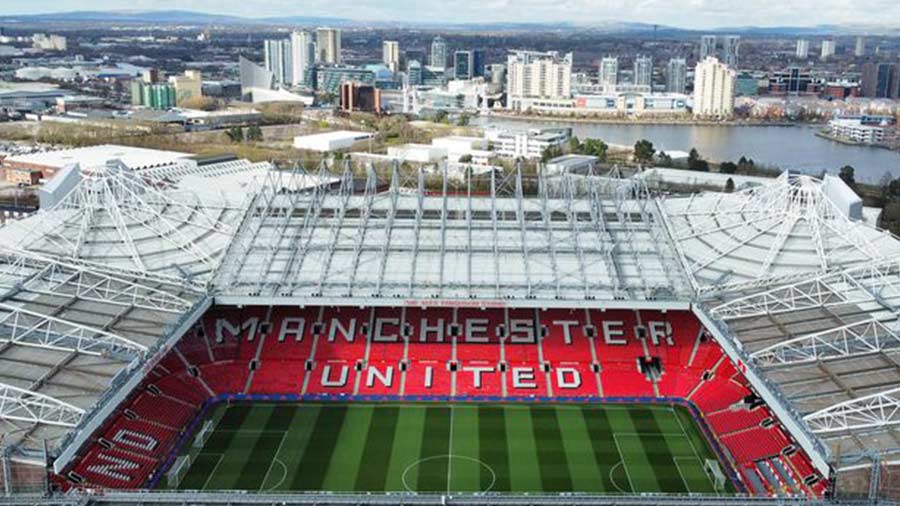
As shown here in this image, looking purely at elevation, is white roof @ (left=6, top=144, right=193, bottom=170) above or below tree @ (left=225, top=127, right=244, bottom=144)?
above

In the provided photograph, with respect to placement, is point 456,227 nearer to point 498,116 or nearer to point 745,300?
point 745,300

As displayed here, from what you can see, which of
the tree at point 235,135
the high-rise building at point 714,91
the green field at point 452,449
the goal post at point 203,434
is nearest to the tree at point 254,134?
the tree at point 235,135

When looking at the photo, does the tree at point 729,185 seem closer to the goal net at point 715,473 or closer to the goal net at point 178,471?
the goal net at point 715,473

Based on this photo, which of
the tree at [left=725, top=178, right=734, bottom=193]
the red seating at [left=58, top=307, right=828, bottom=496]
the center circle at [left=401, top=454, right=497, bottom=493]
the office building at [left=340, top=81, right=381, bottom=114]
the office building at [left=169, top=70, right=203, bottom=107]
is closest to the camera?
the center circle at [left=401, top=454, right=497, bottom=493]

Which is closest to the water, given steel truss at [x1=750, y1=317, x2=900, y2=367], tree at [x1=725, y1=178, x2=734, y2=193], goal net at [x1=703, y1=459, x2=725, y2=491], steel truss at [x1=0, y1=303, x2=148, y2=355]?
tree at [x1=725, y1=178, x2=734, y2=193]

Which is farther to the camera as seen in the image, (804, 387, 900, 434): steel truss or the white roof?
the white roof

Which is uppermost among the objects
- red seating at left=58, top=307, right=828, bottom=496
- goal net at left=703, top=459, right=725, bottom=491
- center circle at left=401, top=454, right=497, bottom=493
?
red seating at left=58, top=307, right=828, bottom=496

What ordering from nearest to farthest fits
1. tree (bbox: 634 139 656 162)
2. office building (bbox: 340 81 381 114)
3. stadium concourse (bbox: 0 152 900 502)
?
stadium concourse (bbox: 0 152 900 502), tree (bbox: 634 139 656 162), office building (bbox: 340 81 381 114)

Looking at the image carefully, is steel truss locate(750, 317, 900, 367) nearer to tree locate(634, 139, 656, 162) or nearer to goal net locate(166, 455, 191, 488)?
goal net locate(166, 455, 191, 488)
